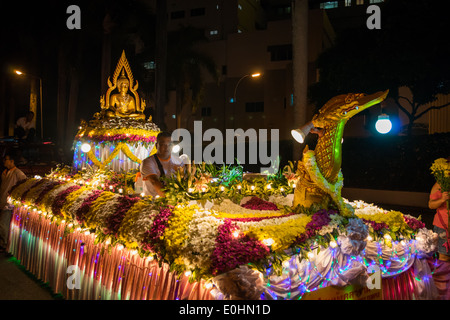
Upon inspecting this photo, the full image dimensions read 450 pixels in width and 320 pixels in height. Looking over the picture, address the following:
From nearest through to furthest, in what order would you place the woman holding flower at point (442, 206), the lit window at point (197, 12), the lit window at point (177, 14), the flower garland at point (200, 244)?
the flower garland at point (200, 244) → the woman holding flower at point (442, 206) → the lit window at point (197, 12) → the lit window at point (177, 14)

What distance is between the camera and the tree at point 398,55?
1449 centimetres

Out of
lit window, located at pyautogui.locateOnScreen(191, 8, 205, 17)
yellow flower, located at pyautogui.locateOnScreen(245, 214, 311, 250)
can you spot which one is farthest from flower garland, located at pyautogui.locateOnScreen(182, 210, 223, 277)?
lit window, located at pyautogui.locateOnScreen(191, 8, 205, 17)

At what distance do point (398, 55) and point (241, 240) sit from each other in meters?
14.9

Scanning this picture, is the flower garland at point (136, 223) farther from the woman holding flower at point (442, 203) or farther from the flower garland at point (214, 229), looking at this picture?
the woman holding flower at point (442, 203)

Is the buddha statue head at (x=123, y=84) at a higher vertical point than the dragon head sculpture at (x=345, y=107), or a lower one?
higher

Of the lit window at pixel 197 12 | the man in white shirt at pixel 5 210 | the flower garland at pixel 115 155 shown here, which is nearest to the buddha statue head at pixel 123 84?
the flower garland at pixel 115 155

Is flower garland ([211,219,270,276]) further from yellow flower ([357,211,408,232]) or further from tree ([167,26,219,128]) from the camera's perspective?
tree ([167,26,219,128])

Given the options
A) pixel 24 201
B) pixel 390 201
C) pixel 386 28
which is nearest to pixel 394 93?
pixel 386 28

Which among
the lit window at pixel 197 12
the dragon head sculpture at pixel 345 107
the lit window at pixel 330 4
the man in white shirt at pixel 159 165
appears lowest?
Answer: the man in white shirt at pixel 159 165

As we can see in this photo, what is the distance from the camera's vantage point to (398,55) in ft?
50.7

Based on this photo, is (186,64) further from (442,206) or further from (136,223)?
(136,223)

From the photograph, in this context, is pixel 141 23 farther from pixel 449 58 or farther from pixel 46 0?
pixel 449 58

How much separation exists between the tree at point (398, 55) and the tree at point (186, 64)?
37.9 ft

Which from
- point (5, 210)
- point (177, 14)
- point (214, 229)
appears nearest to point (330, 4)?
point (177, 14)
